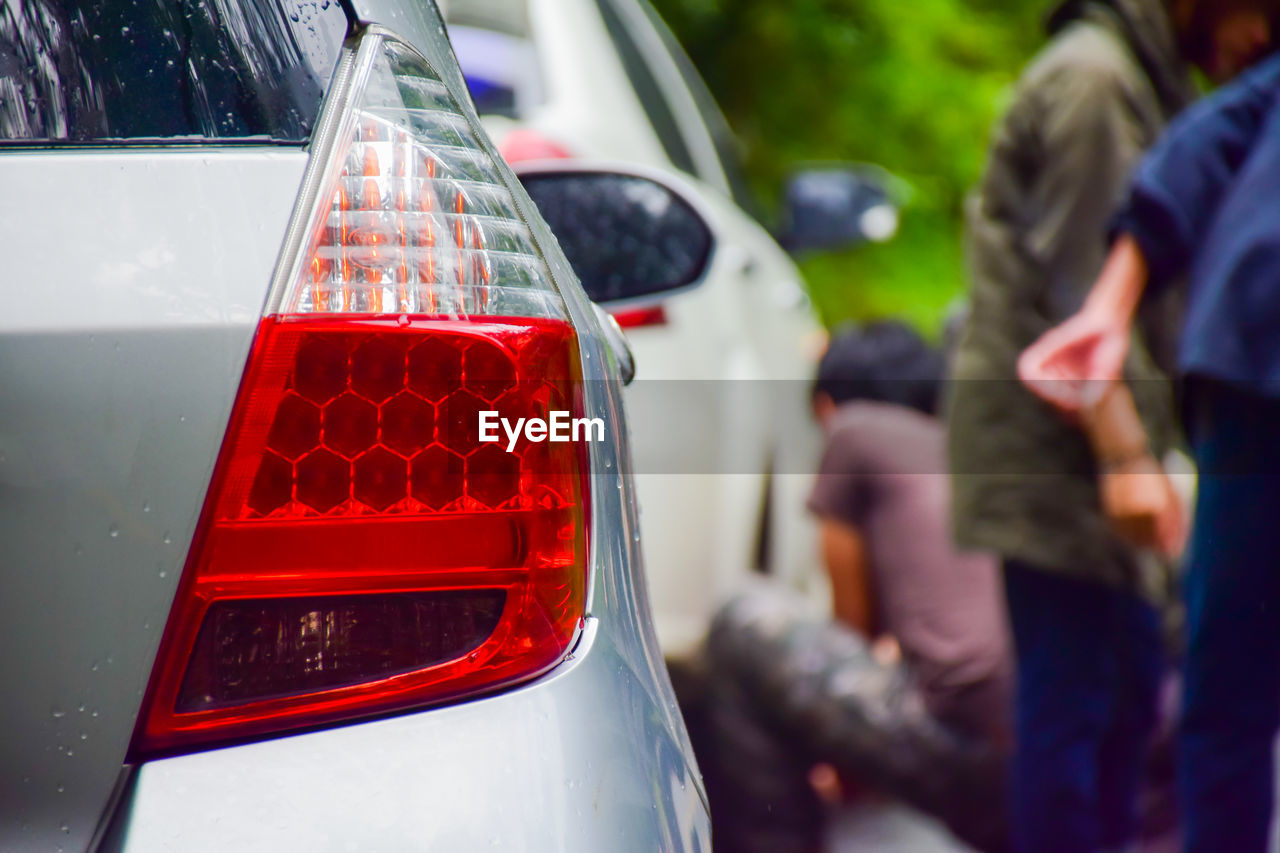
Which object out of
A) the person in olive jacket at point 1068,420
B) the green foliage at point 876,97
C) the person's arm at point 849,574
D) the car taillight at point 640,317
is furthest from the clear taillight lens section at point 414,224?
the green foliage at point 876,97

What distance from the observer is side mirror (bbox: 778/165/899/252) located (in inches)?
176

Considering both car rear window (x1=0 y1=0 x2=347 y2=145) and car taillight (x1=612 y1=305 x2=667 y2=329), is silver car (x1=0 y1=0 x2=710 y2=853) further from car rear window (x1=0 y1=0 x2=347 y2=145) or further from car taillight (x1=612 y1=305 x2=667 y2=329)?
car taillight (x1=612 y1=305 x2=667 y2=329)

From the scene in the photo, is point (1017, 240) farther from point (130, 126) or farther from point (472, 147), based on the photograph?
point (130, 126)

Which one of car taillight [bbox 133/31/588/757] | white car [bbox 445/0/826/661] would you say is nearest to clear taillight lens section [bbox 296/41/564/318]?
car taillight [bbox 133/31/588/757]

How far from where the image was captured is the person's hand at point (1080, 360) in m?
2.27

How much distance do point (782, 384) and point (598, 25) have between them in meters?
1.10

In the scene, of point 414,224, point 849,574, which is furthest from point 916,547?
point 414,224

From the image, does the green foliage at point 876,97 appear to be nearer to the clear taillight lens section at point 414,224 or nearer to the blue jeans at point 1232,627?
the blue jeans at point 1232,627

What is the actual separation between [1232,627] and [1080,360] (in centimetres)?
49

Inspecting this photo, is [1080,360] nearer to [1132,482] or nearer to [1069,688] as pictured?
[1132,482]

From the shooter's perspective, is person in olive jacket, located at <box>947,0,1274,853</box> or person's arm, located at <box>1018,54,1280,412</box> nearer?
person's arm, located at <box>1018,54,1280,412</box>

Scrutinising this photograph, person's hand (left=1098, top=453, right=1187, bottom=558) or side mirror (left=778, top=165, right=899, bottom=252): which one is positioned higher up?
side mirror (left=778, top=165, right=899, bottom=252)

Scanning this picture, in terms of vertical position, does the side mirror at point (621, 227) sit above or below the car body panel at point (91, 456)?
above

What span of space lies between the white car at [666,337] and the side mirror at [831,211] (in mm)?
896
